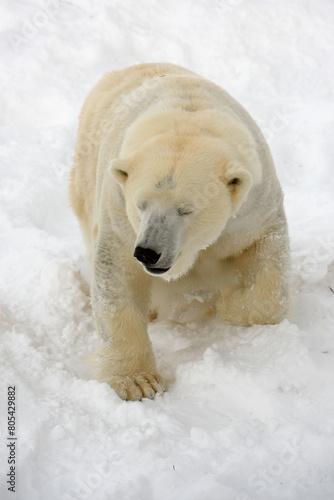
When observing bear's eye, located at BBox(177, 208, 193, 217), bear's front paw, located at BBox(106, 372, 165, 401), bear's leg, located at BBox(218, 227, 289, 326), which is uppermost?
bear's eye, located at BBox(177, 208, 193, 217)

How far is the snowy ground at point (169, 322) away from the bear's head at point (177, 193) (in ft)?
2.47

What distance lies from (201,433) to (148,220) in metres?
0.97

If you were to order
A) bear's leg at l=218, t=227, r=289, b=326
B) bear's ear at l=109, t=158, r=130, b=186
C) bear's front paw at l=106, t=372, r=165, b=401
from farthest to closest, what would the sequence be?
bear's leg at l=218, t=227, r=289, b=326 → bear's front paw at l=106, t=372, r=165, b=401 → bear's ear at l=109, t=158, r=130, b=186

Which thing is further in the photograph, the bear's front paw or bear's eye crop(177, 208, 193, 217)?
the bear's front paw

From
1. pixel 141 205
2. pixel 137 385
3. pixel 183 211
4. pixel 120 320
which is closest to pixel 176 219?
pixel 183 211

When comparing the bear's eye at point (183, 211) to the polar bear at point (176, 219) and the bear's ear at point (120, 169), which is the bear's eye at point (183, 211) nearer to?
the polar bear at point (176, 219)

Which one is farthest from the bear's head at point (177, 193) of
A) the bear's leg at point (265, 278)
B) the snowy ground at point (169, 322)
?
the snowy ground at point (169, 322)

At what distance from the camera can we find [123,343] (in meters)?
3.54

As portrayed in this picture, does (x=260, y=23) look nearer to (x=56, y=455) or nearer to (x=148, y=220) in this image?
(x=148, y=220)

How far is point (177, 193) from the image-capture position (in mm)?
2773

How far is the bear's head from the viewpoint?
9.04 ft

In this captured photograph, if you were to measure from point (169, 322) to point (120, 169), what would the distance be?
1598 millimetres

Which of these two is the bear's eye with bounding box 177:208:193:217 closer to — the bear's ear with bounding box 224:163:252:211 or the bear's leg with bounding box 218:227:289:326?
the bear's ear with bounding box 224:163:252:211

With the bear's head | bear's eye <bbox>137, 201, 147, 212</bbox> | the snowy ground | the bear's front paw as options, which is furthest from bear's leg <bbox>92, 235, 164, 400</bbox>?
bear's eye <bbox>137, 201, 147, 212</bbox>
